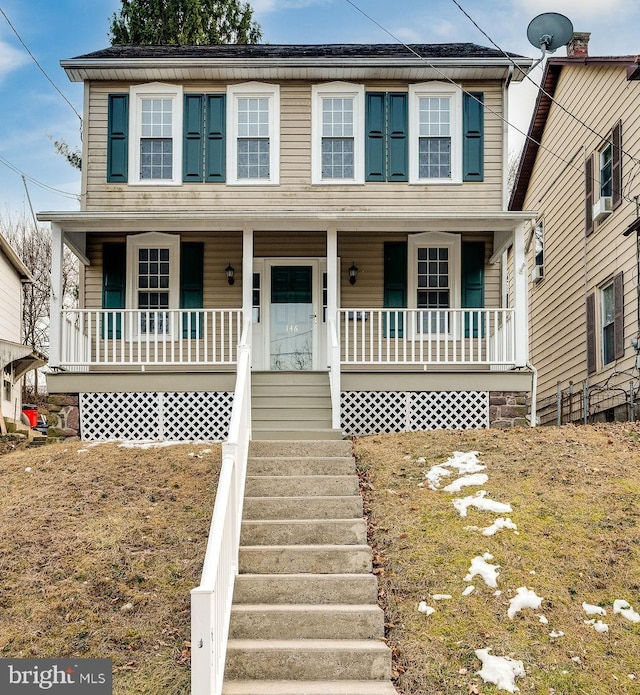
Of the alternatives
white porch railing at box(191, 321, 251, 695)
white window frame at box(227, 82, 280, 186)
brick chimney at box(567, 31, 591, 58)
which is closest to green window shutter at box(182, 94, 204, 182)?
white window frame at box(227, 82, 280, 186)

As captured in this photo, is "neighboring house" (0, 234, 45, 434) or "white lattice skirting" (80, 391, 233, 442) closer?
"white lattice skirting" (80, 391, 233, 442)

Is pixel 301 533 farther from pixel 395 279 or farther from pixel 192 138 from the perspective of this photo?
pixel 192 138

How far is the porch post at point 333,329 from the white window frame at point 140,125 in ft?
9.99

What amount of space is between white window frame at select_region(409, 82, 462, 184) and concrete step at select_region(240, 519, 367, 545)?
8.18 meters

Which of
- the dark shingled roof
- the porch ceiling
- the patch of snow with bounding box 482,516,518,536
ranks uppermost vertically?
the dark shingled roof

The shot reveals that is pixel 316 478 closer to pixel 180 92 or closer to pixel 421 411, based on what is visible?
pixel 421 411

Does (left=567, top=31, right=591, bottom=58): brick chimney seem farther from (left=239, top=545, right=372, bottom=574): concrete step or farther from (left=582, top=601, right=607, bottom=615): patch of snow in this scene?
(left=582, top=601, right=607, bottom=615): patch of snow

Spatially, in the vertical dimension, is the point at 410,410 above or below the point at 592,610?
above

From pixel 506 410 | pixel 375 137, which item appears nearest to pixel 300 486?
pixel 506 410

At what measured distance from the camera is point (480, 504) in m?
9.30

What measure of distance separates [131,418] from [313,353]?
318 cm

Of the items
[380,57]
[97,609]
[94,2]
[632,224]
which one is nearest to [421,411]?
[632,224]

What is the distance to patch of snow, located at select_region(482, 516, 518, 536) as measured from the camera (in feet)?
28.4

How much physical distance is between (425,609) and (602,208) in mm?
10655
